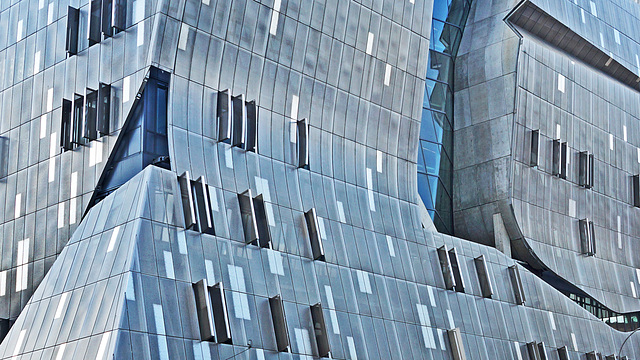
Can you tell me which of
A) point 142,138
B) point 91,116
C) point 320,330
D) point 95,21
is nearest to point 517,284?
point 320,330

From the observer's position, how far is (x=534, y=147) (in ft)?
177

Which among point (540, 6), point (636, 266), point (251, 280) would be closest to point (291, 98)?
point (251, 280)

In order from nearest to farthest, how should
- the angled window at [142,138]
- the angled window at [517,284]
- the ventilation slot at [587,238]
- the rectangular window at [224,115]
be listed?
the angled window at [142,138], the rectangular window at [224,115], the angled window at [517,284], the ventilation slot at [587,238]

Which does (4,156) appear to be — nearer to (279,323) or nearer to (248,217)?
(248,217)

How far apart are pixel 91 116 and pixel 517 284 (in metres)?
24.1

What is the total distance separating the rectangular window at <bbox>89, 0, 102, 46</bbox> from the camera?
38500 millimetres

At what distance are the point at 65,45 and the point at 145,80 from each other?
242 inches

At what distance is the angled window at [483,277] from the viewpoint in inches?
1842

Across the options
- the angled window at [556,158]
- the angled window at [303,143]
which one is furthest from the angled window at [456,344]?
the angled window at [556,158]

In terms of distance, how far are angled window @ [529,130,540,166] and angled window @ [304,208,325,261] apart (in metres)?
19.1

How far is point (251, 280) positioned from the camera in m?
35.6

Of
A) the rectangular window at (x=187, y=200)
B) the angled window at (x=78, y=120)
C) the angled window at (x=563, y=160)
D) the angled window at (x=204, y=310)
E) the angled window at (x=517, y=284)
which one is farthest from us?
the angled window at (x=563, y=160)

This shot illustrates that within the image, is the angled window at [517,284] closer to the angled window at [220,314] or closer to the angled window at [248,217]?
the angled window at [248,217]

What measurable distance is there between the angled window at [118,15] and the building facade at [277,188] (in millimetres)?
170
